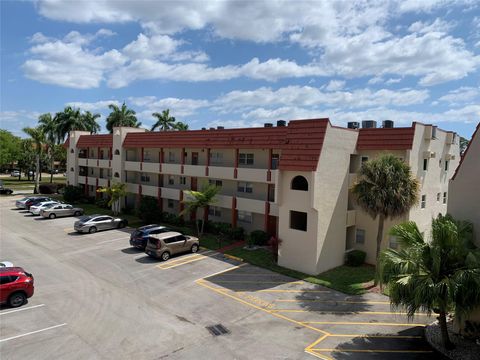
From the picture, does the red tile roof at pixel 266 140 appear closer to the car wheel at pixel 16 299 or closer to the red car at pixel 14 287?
the red car at pixel 14 287

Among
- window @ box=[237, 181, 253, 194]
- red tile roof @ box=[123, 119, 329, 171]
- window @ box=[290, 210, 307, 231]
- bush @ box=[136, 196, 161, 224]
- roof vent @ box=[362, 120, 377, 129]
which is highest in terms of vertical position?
roof vent @ box=[362, 120, 377, 129]

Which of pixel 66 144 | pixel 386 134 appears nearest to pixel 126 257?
pixel 386 134

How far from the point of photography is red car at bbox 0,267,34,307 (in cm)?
1714

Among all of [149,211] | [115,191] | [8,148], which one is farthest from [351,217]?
[8,148]

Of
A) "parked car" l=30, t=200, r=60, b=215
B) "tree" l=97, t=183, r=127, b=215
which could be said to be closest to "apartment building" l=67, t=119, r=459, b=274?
"tree" l=97, t=183, r=127, b=215

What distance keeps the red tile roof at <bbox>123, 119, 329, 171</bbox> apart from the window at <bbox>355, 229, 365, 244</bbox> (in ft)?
24.7

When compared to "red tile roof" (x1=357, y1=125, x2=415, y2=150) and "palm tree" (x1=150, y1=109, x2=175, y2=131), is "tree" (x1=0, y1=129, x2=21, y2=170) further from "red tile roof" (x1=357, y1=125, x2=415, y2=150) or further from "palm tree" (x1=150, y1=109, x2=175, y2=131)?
"red tile roof" (x1=357, y1=125, x2=415, y2=150)

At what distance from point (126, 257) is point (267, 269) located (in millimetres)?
10643

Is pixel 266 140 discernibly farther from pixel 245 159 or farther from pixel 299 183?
pixel 299 183

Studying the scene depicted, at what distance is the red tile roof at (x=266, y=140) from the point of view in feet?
78.3

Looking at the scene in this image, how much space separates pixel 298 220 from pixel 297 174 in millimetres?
3696

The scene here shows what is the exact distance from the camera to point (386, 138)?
25703mm

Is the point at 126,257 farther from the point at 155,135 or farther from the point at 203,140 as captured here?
the point at 155,135

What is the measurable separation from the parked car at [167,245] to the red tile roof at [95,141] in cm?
2393
